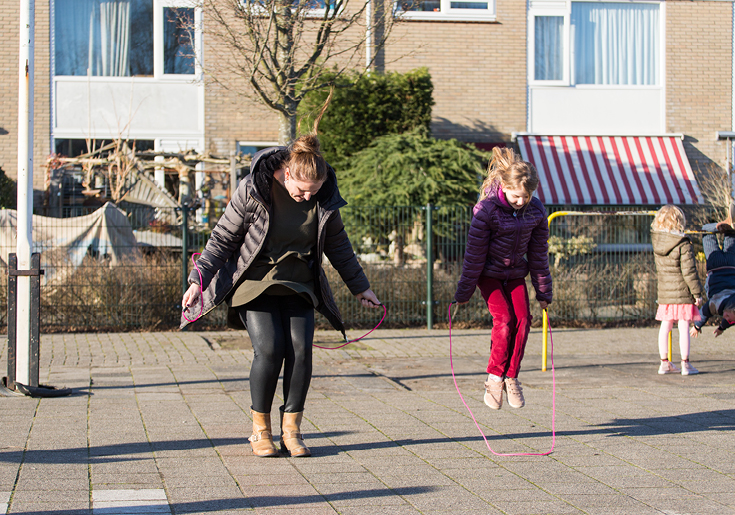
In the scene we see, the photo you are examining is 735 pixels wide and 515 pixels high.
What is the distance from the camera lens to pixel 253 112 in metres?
16.4

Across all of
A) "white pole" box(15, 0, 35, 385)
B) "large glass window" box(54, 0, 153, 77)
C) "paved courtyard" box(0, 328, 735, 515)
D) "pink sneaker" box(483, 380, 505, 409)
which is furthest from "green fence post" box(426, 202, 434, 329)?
"large glass window" box(54, 0, 153, 77)

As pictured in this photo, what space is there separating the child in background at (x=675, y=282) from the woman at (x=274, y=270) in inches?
166

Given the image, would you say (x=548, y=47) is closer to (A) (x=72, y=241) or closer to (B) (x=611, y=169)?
(B) (x=611, y=169)

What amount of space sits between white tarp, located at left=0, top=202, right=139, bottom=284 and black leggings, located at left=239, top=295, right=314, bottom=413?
6.04m

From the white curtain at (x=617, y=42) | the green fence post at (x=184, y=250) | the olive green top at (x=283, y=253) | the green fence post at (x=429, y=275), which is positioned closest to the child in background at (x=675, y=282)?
the green fence post at (x=429, y=275)

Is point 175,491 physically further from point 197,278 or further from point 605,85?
point 605,85

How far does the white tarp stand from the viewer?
31.9ft

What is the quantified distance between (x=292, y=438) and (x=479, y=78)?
44.7ft

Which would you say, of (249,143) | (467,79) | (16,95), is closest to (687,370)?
(467,79)

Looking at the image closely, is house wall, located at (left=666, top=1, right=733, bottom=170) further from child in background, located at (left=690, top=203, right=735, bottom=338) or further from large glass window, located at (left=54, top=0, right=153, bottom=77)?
large glass window, located at (left=54, top=0, right=153, bottom=77)

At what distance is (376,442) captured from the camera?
4.62 meters

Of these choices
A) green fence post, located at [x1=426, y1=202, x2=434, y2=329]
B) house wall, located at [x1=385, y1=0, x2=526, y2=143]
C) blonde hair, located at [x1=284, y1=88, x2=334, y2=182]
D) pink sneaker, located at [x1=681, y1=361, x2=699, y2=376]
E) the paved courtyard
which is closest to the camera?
the paved courtyard

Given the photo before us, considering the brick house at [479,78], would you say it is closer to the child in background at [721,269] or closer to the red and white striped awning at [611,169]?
the red and white striped awning at [611,169]

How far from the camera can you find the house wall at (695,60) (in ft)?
56.4
